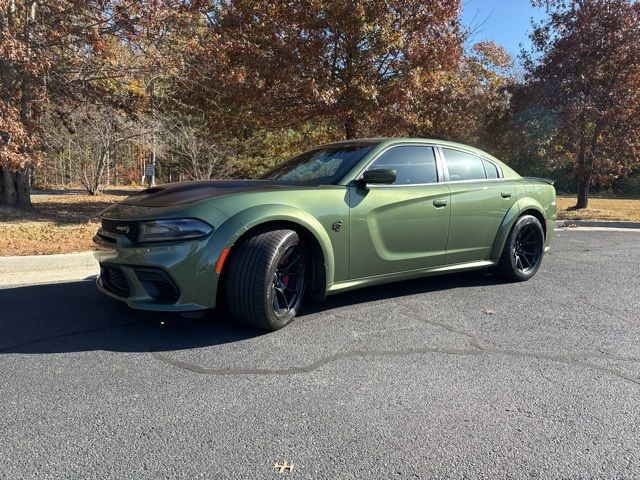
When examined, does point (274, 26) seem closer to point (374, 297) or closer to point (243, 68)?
point (243, 68)

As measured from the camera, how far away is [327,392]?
113 inches

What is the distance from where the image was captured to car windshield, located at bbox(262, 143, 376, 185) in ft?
14.4

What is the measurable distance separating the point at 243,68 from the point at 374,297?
7.37m

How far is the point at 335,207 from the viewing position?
4020mm

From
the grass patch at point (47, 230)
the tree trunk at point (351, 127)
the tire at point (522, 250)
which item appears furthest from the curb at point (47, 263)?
the tree trunk at point (351, 127)

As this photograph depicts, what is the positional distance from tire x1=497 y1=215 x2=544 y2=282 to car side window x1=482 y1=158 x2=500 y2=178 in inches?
22.3

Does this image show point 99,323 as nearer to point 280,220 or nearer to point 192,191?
point 192,191

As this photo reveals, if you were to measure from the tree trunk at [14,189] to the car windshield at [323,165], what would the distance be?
26.7 feet

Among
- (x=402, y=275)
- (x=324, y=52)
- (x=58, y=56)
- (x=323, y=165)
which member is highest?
(x=324, y=52)

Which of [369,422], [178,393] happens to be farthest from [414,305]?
[178,393]

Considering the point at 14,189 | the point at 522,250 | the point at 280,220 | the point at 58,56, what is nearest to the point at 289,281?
the point at 280,220

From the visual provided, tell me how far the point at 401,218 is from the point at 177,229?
6.47 feet

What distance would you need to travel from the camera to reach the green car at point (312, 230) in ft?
11.5

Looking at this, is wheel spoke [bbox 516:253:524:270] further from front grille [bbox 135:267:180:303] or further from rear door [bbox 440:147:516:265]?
front grille [bbox 135:267:180:303]
